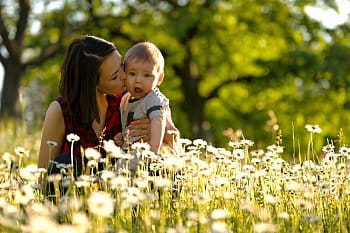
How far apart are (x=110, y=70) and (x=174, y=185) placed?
3.12 ft

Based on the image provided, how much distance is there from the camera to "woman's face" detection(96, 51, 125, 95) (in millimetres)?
4758

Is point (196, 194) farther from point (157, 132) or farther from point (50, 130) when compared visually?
point (50, 130)

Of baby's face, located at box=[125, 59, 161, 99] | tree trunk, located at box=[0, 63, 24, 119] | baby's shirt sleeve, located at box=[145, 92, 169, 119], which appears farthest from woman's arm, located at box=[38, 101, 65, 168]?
tree trunk, located at box=[0, 63, 24, 119]

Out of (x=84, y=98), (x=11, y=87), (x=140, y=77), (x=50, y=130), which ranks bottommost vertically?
(x=50, y=130)

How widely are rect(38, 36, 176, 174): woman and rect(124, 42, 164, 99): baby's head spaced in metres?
0.06

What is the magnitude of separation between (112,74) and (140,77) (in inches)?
7.5

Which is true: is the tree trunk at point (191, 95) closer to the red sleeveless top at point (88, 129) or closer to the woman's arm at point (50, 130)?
the red sleeveless top at point (88, 129)

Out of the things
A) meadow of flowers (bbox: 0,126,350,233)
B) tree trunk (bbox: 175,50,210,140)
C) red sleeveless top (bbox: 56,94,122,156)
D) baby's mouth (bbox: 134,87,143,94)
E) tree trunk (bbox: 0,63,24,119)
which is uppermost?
tree trunk (bbox: 175,50,210,140)

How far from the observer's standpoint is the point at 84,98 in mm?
4789

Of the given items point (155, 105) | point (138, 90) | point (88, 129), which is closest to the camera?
point (155, 105)

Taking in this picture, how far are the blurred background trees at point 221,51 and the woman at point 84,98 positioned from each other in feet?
37.3

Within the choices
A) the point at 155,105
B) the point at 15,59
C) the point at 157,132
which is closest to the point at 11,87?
the point at 15,59

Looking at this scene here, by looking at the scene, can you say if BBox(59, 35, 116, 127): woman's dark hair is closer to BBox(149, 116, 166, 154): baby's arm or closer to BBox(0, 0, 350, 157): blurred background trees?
BBox(149, 116, 166, 154): baby's arm

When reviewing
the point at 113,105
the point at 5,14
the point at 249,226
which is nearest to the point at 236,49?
the point at 5,14
